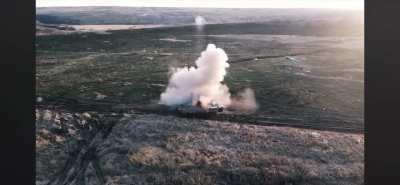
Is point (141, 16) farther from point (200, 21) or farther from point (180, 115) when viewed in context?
point (180, 115)

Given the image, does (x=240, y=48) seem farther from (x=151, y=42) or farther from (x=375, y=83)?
(x=375, y=83)

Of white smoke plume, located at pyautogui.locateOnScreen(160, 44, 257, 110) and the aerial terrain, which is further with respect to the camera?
white smoke plume, located at pyautogui.locateOnScreen(160, 44, 257, 110)

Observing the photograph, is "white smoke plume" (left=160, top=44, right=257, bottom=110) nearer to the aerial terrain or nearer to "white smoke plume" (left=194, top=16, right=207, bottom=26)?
the aerial terrain

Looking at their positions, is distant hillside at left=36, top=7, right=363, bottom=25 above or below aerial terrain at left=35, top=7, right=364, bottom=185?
above

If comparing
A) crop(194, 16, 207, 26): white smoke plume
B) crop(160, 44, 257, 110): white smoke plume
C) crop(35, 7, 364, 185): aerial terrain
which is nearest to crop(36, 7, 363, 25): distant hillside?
crop(35, 7, 364, 185): aerial terrain

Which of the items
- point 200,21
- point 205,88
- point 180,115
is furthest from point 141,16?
point 180,115

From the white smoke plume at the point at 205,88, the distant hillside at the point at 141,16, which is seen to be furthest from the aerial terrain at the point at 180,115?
the white smoke plume at the point at 205,88

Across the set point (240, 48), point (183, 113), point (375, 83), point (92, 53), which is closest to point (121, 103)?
point (183, 113)
